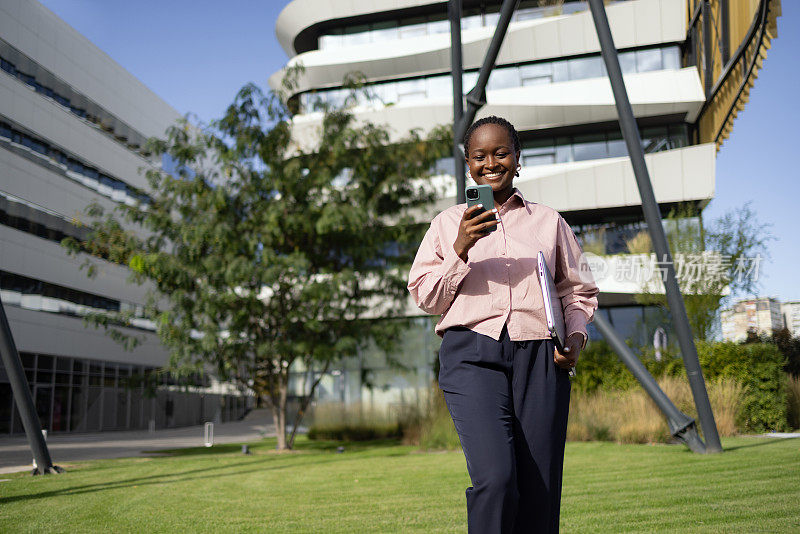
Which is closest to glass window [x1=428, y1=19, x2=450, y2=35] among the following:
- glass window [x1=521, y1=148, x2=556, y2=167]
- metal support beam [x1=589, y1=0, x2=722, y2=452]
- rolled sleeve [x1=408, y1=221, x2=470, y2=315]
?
glass window [x1=521, y1=148, x2=556, y2=167]

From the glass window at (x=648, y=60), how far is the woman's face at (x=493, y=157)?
99.4 feet

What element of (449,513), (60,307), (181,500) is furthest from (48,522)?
(60,307)

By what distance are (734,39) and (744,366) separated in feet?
40.5

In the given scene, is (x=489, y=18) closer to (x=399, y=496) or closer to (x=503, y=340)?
(x=399, y=496)

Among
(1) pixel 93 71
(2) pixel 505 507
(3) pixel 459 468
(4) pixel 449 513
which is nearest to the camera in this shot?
(2) pixel 505 507

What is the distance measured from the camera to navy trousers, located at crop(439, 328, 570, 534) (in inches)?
93.4

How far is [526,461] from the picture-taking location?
2482mm

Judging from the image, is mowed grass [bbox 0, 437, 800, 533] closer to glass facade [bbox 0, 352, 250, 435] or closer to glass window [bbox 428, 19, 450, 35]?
glass facade [bbox 0, 352, 250, 435]

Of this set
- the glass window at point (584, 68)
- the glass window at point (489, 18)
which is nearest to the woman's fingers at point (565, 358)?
the glass window at point (584, 68)

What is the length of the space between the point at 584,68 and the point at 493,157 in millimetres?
30460

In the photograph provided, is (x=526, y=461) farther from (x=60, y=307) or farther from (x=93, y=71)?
(x=93, y=71)

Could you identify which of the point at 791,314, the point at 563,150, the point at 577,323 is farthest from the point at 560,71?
the point at 577,323

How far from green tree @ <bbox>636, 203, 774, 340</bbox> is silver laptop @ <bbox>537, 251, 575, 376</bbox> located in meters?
19.5

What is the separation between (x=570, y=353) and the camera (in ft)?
8.30
